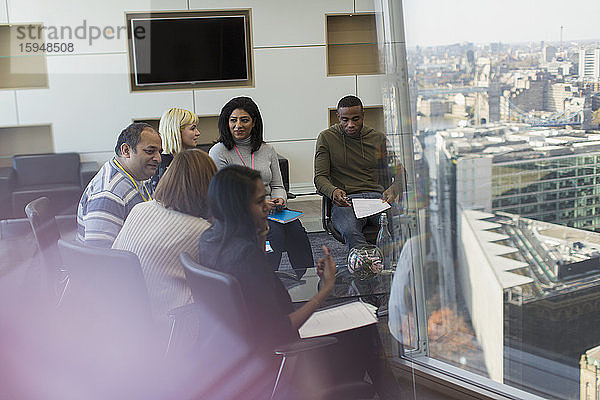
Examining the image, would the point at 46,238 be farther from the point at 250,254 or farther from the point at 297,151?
the point at 297,151

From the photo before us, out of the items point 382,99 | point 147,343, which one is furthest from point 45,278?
point 382,99

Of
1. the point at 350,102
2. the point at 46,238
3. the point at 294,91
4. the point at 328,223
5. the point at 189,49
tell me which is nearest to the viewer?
the point at 46,238

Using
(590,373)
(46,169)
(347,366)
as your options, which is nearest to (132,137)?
(347,366)

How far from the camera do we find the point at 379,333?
1479 mm

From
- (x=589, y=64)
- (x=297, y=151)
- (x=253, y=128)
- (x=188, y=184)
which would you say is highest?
(x=589, y=64)

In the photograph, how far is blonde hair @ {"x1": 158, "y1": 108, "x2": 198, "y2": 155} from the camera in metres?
1.73

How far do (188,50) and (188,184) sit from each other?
2.82 metres

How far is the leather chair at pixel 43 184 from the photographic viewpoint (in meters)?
1.95

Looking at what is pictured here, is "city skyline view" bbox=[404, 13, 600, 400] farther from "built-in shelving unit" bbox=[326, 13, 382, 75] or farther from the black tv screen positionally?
the black tv screen

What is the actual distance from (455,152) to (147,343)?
31.9 inches

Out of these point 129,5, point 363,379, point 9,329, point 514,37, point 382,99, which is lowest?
point 363,379

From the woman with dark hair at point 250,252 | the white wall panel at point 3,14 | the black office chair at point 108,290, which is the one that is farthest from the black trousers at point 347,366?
the white wall panel at point 3,14

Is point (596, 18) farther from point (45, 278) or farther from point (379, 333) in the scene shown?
point (45, 278)

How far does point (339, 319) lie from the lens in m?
1.40
